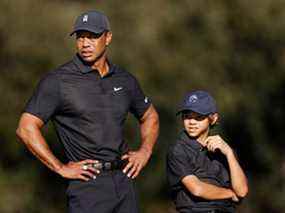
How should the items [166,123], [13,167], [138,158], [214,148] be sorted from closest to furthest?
1. [214,148]
2. [138,158]
3. [166,123]
4. [13,167]

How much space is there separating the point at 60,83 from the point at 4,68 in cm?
1125

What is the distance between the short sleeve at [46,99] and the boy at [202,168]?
2.55ft

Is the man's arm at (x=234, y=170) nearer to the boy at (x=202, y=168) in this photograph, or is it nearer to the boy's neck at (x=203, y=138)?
the boy at (x=202, y=168)

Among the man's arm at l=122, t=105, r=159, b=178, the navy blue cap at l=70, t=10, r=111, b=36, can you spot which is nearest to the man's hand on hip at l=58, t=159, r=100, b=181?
the man's arm at l=122, t=105, r=159, b=178

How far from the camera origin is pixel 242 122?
18.8 m

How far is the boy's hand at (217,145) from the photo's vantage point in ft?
23.3

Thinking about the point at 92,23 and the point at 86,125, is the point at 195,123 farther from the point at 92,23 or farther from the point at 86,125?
the point at 92,23

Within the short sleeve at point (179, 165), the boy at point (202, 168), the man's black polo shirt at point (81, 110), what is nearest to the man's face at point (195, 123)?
the boy at point (202, 168)

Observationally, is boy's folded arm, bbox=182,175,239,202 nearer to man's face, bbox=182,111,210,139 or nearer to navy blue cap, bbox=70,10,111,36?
man's face, bbox=182,111,210,139

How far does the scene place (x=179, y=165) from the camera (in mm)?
7156

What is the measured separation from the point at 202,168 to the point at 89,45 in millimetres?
1060

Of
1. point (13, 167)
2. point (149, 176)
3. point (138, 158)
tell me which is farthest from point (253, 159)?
point (138, 158)

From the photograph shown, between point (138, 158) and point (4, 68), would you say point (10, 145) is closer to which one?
point (4, 68)

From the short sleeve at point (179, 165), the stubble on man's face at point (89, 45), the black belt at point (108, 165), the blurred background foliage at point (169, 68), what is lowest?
the blurred background foliage at point (169, 68)
